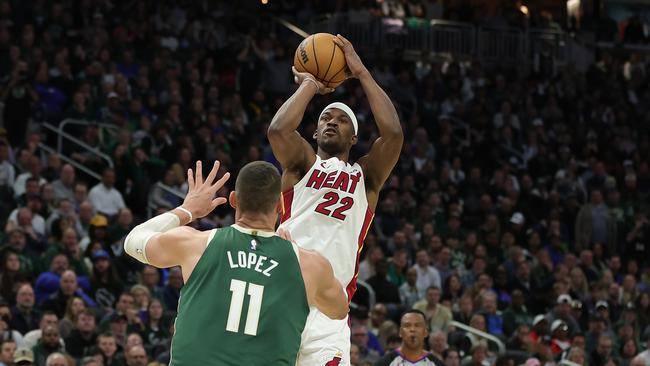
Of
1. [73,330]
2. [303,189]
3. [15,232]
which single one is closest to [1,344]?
[73,330]

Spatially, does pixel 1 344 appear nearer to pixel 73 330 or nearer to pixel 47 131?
pixel 73 330

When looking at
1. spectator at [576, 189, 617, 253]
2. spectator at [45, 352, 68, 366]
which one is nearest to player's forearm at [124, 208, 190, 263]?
spectator at [45, 352, 68, 366]

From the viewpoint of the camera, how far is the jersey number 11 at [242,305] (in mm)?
5949

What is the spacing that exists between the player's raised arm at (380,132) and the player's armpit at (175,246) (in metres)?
2.46

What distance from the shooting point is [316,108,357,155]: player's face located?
26.9 feet

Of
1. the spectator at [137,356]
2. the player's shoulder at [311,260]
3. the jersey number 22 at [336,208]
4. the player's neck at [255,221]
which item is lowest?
the spectator at [137,356]

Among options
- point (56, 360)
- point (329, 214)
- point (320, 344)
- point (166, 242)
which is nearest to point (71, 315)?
point (56, 360)

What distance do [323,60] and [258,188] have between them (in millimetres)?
2395

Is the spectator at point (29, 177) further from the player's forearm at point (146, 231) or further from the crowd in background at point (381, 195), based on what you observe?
the player's forearm at point (146, 231)

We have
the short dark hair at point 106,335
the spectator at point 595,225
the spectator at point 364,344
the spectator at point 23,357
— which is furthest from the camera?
the spectator at point 595,225

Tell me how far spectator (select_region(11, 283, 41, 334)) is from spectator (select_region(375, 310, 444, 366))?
4.30 meters

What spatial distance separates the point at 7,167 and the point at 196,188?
387 inches

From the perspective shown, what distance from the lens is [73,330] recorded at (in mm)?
13062

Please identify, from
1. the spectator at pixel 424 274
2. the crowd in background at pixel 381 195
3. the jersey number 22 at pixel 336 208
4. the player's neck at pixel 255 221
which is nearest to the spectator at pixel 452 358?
the crowd in background at pixel 381 195
